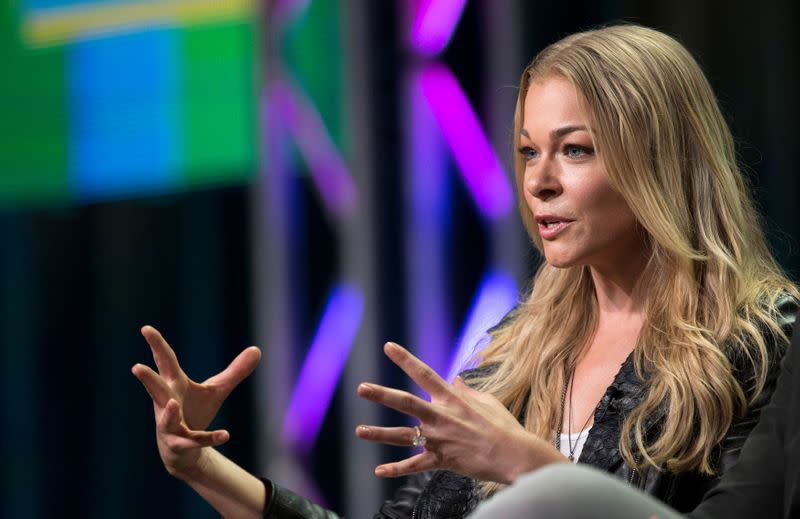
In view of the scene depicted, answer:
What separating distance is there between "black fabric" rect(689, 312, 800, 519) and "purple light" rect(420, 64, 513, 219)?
76.9 inches

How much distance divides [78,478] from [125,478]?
0.15 meters

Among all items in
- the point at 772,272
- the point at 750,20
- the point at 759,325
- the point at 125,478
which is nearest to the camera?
the point at 759,325

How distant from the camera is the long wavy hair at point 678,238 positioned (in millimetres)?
1548

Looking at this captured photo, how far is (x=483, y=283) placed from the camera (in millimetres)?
3283

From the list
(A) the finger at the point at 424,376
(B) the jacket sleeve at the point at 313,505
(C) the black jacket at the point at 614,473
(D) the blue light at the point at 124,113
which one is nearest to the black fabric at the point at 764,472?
(C) the black jacket at the point at 614,473

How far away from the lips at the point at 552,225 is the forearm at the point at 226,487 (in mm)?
559

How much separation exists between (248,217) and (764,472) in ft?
7.78

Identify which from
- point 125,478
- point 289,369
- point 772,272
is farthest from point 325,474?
point 772,272

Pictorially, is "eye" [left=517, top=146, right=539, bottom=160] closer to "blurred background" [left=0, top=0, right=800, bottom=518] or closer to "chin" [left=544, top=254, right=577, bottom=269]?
"chin" [left=544, top=254, right=577, bottom=269]

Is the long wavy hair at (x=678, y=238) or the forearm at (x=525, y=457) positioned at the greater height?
the long wavy hair at (x=678, y=238)

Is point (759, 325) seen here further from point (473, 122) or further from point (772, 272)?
point (473, 122)

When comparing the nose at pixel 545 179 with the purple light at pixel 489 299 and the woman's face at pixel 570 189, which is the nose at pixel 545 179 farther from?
the purple light at pixel 489 299

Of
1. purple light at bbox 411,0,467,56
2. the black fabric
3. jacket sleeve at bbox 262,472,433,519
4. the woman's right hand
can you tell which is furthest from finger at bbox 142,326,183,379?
purple light at bbox 411,0,467,56

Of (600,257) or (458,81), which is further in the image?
(458,81)
